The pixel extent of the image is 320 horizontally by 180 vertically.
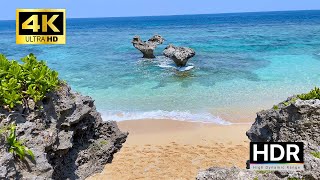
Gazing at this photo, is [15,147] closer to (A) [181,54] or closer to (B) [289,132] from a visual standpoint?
(B) [289,132]

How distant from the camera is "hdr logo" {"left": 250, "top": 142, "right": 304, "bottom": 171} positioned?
18.1 ft

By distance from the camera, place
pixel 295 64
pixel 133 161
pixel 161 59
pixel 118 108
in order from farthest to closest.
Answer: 1. pixel 161 59
2. pixel 295 64
3. pixel 118 108
4. pixel 133 161

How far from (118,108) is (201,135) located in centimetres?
572

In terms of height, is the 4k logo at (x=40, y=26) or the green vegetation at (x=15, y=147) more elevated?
the 4k logo at (x=40, y=26)

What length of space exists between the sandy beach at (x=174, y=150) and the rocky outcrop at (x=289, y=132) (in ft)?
9.16

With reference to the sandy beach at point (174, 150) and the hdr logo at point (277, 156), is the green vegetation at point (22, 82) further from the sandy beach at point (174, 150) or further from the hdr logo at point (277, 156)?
the hdr logo at point (277, 156)


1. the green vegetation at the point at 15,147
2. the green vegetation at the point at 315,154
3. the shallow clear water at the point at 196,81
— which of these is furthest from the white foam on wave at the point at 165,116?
the green vegetation at the point at 15,147

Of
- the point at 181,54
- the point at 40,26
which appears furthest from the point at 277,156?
the point at 181,54

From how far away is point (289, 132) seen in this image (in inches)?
265

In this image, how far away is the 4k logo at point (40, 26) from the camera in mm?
7887

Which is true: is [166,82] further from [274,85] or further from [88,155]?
[88,155]

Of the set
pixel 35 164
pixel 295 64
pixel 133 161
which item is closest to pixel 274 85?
pixel 295 64

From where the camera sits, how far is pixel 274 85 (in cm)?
2080

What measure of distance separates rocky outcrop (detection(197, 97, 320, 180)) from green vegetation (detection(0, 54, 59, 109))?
3.82 metres
